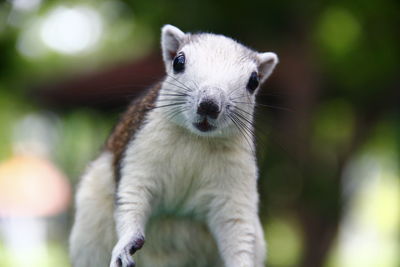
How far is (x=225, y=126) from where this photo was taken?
130 inches

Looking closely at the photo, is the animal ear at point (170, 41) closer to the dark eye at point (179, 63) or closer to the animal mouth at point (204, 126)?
the dark eye at point (179, 63)

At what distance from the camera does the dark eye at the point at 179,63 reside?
11.3 ft

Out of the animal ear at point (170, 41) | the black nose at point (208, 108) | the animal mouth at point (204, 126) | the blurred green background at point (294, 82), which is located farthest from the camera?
the blurred green background at point (294, 82)

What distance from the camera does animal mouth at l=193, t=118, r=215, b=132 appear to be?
3219mm

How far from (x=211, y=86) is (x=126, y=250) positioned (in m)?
0.90

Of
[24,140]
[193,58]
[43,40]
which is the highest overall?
[193,58]

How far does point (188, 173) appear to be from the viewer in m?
3.55

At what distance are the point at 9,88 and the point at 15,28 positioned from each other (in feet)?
9.17

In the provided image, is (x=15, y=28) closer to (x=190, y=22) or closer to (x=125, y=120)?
(x=190, y=22)

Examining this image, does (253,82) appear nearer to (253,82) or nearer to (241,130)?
(253,82)

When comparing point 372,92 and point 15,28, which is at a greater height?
point 372,92

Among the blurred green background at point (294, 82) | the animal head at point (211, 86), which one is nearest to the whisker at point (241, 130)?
the animal head at point (211, 86)

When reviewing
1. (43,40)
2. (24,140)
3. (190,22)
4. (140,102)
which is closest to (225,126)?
(140,102)

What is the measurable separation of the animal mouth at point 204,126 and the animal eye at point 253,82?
359 millimetres
